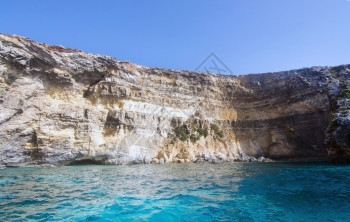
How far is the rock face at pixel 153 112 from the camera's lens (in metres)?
25.7

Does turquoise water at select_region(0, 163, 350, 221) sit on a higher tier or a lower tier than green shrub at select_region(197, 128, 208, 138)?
lower

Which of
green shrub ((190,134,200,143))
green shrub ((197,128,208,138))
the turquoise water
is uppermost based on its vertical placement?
green shrub ((197,128,208,138))

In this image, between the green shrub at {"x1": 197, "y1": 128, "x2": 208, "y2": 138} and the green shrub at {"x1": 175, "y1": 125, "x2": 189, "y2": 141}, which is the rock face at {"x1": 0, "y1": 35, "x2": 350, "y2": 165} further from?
the green shrub at {"x1": 197, "y1": 128, "x2": 208, "y2": 138}

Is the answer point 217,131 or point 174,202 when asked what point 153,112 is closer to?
point 217,131

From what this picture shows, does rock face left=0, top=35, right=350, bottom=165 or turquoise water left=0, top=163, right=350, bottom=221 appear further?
rock face left=0, top=35, right=350, bottom=165

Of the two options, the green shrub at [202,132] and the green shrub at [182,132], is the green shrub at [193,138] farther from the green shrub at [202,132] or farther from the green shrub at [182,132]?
the green shrub at [202,132]

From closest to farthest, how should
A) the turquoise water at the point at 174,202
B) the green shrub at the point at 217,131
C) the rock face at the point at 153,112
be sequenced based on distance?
the turquoise water at the point at 174,202 < the rock face at the point at 153,112 < the green shrub at the point at 217,131

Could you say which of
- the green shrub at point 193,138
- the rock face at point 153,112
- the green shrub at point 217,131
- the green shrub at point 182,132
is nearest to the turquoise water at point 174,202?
the rock face at point 153,112

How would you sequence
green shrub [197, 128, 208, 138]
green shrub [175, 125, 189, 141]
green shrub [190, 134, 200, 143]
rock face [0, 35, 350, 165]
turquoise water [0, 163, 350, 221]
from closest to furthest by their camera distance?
turquoise water [0, 163, 350, 221]
rock face [0, 35, 350, 165]
green shrub [175, 125, 189, 141]
green shrub [190, 134, 200, 143]
green shrub [197, 128, 208, 138]

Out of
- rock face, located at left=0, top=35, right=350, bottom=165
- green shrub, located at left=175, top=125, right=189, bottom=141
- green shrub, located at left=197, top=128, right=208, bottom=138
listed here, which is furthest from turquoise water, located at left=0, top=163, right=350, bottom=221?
green shrub, located at left=197, top=128, right=208, bottom=138

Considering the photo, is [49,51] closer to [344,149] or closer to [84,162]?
[84,162]

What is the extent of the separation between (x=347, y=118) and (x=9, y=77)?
34620 mm

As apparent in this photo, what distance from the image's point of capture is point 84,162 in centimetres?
2825

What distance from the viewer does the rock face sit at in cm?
2569
